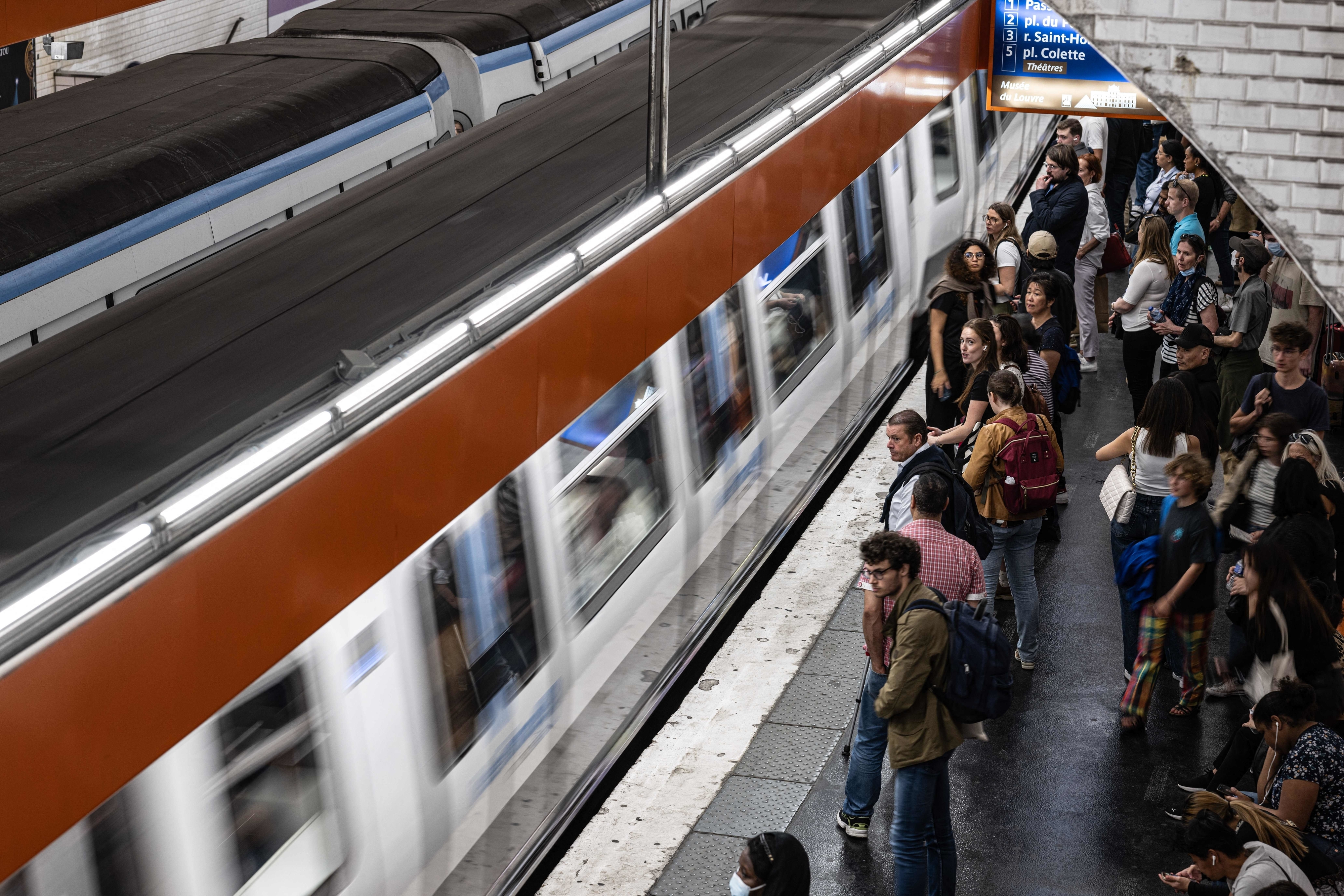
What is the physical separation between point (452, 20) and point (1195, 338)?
568 cm

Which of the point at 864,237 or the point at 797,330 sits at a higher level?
the point at 864,237

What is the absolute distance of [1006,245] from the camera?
9305 millimetres

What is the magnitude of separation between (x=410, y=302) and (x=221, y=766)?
5.88 ft

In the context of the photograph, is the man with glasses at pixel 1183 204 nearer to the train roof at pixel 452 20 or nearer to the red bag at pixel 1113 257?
the red bag at pixel 1113 257

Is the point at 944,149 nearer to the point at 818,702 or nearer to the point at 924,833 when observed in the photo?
the point at 818,702

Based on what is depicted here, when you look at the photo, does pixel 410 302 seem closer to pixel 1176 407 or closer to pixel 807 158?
pixel 807 158

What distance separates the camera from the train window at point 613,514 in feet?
18.6

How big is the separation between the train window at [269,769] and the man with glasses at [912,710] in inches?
82.6

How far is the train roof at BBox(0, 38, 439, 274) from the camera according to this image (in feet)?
21.4

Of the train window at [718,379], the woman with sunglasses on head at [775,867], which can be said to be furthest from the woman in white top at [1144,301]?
the woman with sunglasses on head at [775,867]

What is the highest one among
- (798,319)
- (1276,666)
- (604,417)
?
(604,417)

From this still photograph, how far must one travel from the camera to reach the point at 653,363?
635 centimetres

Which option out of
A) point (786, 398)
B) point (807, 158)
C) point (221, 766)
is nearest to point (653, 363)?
point (807, 158)

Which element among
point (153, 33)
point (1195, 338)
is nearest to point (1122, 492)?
point (1195, 338)
